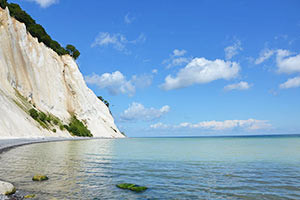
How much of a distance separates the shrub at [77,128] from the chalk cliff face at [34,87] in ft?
7.24

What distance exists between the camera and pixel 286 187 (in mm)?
11117

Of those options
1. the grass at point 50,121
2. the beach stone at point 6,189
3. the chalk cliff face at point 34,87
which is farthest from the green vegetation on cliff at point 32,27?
the beach stone at point 6,189

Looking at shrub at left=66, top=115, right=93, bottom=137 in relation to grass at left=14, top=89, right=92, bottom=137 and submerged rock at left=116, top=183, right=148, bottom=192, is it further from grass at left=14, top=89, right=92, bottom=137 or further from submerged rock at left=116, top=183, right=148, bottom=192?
submerged rock at left=116, top=183, right=148, bottom=192

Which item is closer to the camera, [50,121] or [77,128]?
[50,121]

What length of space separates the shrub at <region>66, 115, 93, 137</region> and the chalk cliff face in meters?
2.21

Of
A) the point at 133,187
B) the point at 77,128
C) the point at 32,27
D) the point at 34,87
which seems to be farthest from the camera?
the point at 32,27

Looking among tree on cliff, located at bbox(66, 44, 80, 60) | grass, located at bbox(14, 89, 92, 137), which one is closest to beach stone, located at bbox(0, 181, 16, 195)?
grass, located at bbox(14, 89, 92, 137)

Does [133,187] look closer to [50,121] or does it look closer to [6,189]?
[6,189]

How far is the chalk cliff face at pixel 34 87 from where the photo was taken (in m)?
44.1

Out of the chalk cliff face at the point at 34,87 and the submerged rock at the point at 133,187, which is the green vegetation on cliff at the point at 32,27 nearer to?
the chalk cliff face at the point at 34,87

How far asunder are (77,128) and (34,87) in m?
15.2

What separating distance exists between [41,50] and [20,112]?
28.4 meters

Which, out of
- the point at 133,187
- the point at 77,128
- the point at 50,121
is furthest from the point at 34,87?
the point at 133,187

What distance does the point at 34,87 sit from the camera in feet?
205
